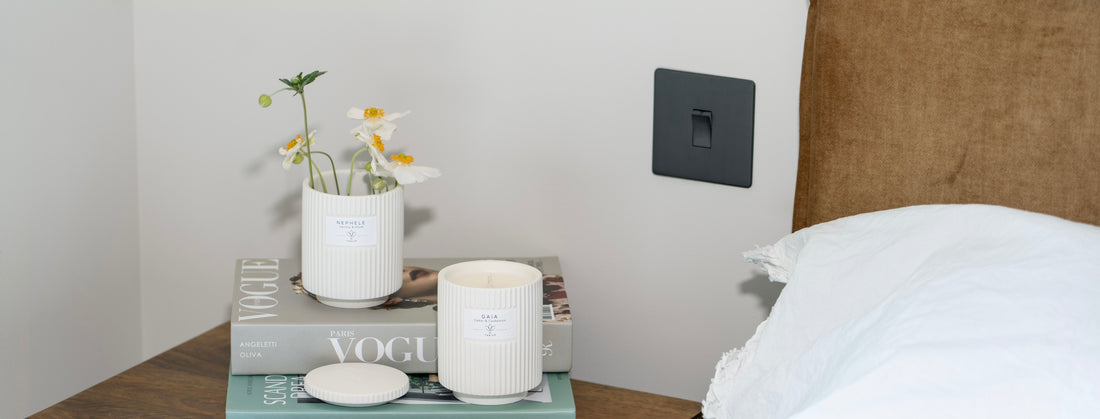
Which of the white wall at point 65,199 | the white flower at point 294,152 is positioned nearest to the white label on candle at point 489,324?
the white flower at point 294,152

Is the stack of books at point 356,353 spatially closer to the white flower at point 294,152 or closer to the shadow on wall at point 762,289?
the white flower at point 294,152

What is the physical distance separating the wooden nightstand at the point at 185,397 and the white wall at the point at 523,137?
0.14 metres

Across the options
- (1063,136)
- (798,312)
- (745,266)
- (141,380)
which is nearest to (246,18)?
(141,380)

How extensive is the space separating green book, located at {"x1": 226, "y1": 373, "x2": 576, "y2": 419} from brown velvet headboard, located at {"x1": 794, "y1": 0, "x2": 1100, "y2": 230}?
0.32m

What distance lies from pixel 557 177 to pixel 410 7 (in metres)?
0.27

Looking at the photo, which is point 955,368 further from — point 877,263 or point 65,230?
point 65,230

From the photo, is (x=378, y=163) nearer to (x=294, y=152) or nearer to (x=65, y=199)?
(x=294, y=152)

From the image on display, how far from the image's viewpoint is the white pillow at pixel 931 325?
612 mm

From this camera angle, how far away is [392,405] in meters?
0.92

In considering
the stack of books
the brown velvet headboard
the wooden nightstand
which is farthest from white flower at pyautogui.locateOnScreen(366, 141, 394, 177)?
the brown velvet headboard

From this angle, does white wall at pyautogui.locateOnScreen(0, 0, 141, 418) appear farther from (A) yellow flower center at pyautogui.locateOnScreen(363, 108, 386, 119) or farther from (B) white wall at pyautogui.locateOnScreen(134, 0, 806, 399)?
(A) yellow flower center at pyautogui.locateOnScreen(363, 108, 386, 119)

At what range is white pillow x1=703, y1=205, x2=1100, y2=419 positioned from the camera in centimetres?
61

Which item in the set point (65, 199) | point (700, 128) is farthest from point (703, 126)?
point (65, 199)

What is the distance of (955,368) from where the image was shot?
62 cm
